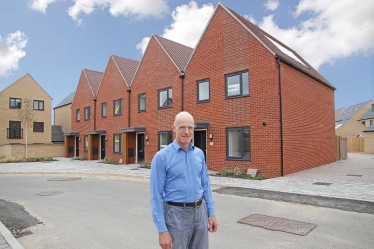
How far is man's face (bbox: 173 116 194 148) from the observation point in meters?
2.85

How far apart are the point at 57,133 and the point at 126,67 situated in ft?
69.8

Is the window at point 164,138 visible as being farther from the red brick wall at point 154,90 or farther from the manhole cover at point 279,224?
the manhole cover at point 279,224

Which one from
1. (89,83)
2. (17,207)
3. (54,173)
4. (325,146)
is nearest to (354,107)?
(325,146)

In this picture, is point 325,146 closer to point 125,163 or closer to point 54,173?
point 125,163

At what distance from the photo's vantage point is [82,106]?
2741cm

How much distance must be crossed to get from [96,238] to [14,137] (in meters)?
35.3

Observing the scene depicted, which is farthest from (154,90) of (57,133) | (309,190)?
(57,133)

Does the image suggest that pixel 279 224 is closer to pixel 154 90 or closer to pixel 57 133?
pixel 154 90

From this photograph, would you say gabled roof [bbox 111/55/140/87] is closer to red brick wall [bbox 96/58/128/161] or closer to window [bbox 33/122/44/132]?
red brick wall [bbox 96/58/128/161]

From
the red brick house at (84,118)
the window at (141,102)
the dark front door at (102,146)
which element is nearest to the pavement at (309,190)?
the window at (141,102)

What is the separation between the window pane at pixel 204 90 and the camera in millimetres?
15484

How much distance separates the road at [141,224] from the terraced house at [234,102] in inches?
204

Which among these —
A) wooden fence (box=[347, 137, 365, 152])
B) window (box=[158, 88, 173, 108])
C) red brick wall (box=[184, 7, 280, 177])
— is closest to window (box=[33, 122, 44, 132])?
window (box=[158, 88, 173, 108])

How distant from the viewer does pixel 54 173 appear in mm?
15727
